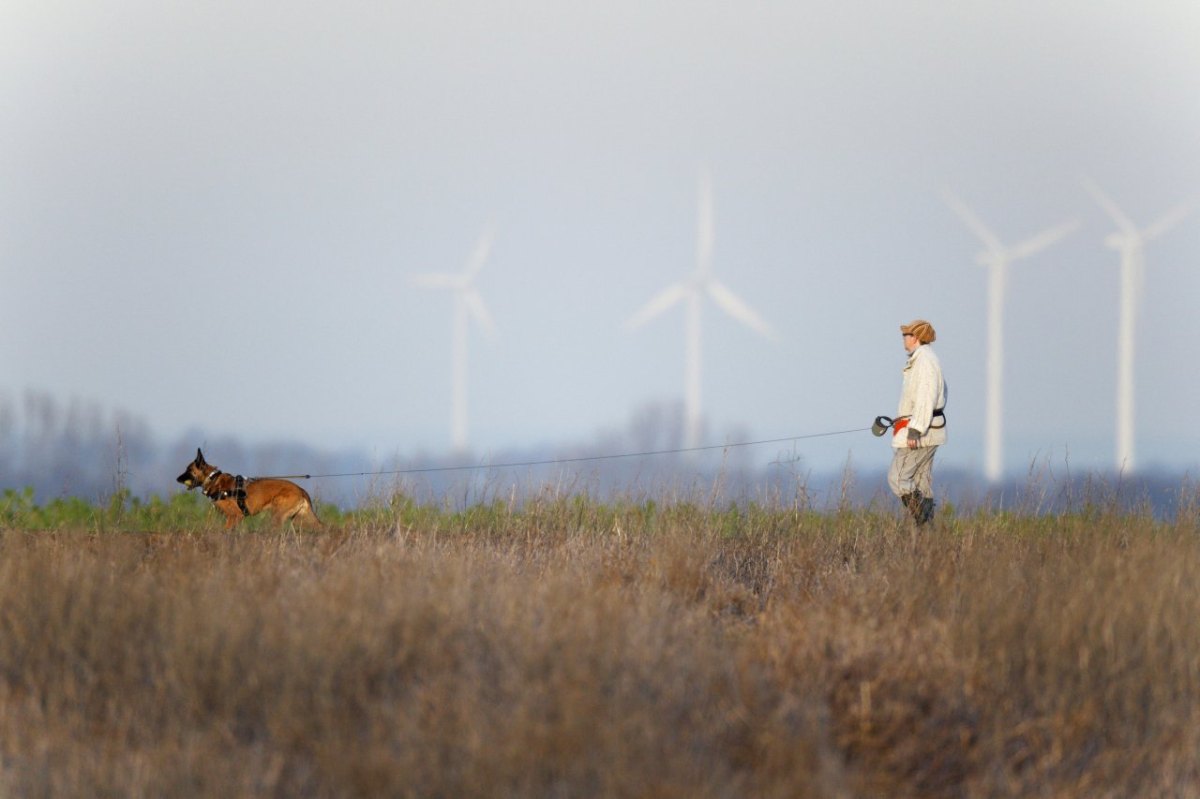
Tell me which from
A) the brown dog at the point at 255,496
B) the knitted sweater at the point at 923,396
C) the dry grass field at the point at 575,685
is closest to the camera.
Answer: the dry grass field at the point at 575,685

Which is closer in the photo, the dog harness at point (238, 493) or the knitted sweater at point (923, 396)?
the knitted sweater at point (923, 396)

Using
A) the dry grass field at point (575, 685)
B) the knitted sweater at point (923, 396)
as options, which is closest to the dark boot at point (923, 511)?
the knitted sweater at point (923, 396)

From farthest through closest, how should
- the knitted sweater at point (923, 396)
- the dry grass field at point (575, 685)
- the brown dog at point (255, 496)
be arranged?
the brown dog at point (255, 496) → the knitted sweater at point (923, 396) → the dry grass field at point (575, 685)

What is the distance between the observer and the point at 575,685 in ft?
16.7

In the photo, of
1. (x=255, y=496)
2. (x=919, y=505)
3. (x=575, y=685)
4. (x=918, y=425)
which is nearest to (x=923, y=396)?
(x=918, y=425)

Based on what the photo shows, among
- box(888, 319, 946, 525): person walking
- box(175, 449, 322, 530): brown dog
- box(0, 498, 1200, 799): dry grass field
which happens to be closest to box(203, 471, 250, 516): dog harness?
box(175, 449, 322, 530): brown dog

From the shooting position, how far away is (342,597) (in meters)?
6.15

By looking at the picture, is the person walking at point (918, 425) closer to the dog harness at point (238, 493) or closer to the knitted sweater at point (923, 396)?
the knitted sweater at point (923, 396)

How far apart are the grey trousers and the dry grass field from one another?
419 centimetres

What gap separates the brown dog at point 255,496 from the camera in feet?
41.0

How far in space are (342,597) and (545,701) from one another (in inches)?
59.6

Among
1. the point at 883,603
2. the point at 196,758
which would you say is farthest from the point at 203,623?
the point at 883,603

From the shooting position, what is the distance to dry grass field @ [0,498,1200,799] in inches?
189

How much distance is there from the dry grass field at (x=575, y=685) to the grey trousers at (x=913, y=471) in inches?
165
